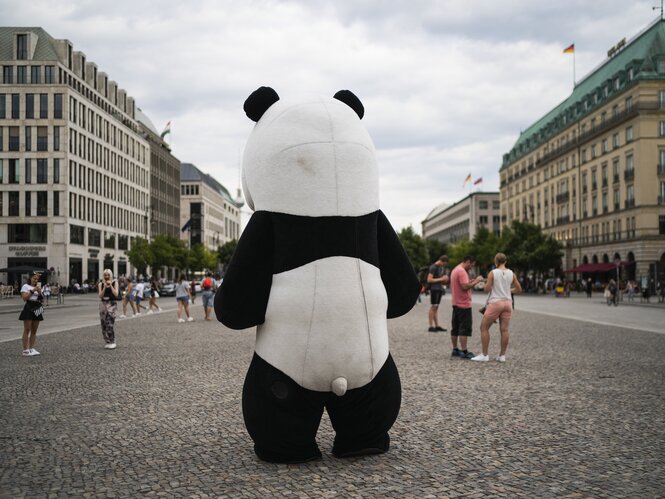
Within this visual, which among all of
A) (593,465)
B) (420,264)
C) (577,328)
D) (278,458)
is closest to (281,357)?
(278,458)

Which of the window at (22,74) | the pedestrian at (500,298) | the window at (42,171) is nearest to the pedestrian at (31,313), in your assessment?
the pedestrian at (500,298)

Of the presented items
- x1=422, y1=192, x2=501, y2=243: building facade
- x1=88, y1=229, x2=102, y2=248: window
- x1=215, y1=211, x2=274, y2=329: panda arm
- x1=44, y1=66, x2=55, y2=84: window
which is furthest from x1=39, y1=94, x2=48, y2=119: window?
x1=422, y1=192, x2=501, y2=243: building facade

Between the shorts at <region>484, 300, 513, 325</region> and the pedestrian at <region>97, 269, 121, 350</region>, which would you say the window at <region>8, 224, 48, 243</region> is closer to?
the pedestrian at <region>97, 269, 121, 350</region>

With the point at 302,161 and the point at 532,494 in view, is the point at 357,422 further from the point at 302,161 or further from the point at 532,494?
the point at 302,161

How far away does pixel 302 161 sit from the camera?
178 inches

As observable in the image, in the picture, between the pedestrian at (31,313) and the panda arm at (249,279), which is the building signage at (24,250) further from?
the panda arm at (249,279)

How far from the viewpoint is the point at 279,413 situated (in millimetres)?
4461

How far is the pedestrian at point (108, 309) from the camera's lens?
1259cm

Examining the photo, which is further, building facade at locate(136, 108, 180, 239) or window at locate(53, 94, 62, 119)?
building facade at locate(136, 108, 180, 239)

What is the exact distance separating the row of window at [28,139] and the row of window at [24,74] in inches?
167

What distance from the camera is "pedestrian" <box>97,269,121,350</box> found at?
41.3 feet

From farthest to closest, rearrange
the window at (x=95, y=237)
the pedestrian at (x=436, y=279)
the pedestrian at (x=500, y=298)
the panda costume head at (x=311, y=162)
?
the window at (x=95, y=237) → the pedestrian at (x=436, y=279) → the pedestrian at (x=500, y=298) → the panda costume head at (x=311, y=162)

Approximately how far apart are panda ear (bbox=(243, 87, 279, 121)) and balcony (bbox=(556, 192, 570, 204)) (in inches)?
3013

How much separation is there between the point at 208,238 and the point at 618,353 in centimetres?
11595
